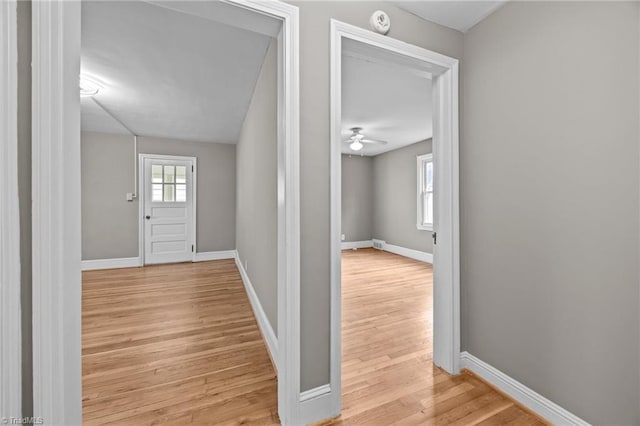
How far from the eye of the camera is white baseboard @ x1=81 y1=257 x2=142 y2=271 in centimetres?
455

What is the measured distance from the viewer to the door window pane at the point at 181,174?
17.2 ft

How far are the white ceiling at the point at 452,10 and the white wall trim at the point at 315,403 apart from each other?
2232 millimetres

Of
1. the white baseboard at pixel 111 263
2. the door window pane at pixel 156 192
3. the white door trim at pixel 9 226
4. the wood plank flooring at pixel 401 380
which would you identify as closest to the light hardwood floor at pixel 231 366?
the wood plank flooring at pixel 401 380

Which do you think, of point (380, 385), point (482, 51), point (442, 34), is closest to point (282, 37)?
point (442, 34)

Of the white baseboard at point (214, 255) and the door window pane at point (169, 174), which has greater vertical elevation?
the door window pane at point (169, 174)

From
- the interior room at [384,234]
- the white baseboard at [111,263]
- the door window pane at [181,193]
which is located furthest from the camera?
the door window pane at [181,193]

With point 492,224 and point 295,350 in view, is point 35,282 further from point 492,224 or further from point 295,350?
point 492,224

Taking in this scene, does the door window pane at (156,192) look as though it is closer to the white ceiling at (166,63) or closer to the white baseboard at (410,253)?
the white ceiling at (166,63)

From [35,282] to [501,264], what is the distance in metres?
2.24

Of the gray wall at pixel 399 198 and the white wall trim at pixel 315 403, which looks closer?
the white wall trim at pixel 315 403

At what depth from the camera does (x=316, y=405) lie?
1341 millimetres

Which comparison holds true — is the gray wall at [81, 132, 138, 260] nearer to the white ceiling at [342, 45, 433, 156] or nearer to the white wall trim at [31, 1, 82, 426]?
the white ceiling at [342, 45, 433, 156]

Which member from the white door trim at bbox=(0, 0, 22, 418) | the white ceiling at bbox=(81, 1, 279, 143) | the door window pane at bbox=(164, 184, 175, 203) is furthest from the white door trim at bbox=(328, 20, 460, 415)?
the door window pane at bbox=(164, 184, 175, 203)

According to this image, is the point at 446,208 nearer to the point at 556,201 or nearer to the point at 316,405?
the point at 556,201
